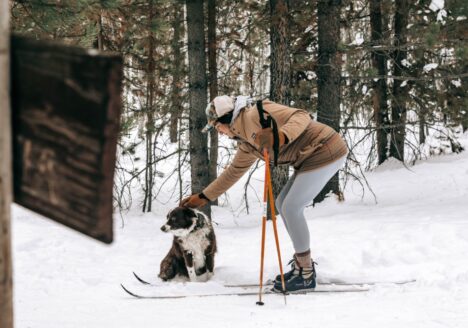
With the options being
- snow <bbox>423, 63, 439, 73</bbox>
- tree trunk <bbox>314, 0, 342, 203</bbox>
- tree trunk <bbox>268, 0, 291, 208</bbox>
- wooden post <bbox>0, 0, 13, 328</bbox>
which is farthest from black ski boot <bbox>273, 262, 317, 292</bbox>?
snow <bbox>423, 63, 439, 73</bbox>

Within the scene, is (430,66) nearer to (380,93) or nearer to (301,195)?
(380,93)

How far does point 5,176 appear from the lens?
4.77 feet

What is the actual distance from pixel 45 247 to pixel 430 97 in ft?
30.2

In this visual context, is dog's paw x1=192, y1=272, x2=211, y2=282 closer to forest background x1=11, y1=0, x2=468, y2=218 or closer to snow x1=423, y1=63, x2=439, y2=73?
forest background x1=11, y1=0, x2=468, y2=218

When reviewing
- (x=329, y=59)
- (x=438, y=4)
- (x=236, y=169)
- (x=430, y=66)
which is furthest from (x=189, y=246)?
(x=430, y=66)

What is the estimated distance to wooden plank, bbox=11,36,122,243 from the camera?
4.36 feet

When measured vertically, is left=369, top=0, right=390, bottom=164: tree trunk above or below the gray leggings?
above

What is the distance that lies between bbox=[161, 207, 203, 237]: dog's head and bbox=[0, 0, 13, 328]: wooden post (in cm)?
472

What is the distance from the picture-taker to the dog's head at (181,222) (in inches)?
248

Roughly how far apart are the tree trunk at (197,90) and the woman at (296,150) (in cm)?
484

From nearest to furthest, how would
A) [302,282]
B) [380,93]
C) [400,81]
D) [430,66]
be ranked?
[302,282] → [430,66] → [380,93] → [400,81]

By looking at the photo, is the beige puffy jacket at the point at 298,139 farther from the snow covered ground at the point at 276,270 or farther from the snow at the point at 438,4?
the snow at the point at 438,4

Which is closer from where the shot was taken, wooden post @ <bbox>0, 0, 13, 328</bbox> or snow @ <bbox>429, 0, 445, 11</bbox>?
wooden post @ <bbox>0, 0, 13, 328</bbox>

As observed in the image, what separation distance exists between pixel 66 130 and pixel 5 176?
24 centimetres
